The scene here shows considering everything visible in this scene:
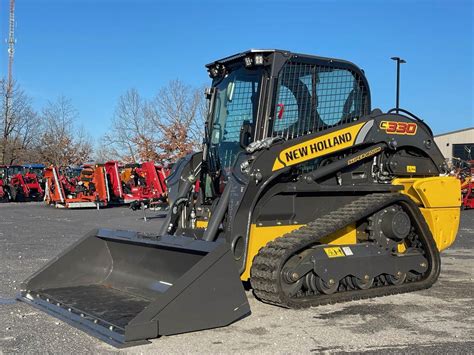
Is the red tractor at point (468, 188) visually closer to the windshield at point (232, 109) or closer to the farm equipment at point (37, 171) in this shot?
the windshield at point (232, 109)

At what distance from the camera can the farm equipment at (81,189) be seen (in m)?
24.0

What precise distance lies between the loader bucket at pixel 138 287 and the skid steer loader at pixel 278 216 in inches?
0.5

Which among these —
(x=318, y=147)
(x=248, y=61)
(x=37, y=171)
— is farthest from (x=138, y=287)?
(x=37, y=171)

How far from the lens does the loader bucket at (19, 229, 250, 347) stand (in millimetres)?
4719

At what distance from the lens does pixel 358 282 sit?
6406mm

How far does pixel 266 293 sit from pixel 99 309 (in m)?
1.68

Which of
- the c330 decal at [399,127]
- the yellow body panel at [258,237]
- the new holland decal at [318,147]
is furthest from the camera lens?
the c330 decal at [399,127]

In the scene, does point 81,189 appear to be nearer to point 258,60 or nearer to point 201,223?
point 201,223

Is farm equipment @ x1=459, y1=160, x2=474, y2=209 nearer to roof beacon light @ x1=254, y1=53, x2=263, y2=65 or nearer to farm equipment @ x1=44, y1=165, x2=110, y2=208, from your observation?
farm equipment @ x1=44, y1=165, x2=110, y2=208

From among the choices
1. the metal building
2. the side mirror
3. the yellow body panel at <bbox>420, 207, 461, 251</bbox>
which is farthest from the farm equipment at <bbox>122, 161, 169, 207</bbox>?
the metal building

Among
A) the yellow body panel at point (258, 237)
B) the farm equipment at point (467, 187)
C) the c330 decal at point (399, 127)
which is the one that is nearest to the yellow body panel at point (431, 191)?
the c330 decal at point (399, 127)

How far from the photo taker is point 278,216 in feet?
20.9

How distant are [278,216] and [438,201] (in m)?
2.50

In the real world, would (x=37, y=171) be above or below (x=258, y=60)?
below
